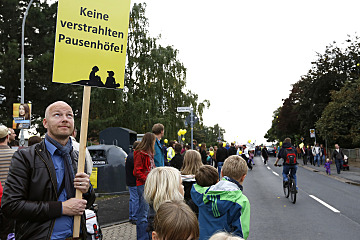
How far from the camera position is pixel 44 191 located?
253 centimetres

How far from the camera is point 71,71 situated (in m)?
3.13

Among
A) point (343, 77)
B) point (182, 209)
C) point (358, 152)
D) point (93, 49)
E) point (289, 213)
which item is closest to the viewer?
point (182, 209)

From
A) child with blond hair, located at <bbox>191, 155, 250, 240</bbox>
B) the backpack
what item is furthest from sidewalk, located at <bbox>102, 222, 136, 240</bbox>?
the backpack

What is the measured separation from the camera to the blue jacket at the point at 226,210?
11.3 feet

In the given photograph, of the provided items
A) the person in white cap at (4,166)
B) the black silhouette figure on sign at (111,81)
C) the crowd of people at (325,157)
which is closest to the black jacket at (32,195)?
the black silhouette figure on sign at (111,81)

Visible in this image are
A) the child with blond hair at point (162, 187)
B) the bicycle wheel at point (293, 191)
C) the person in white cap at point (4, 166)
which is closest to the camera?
the child with blond hair at point (162, 187)

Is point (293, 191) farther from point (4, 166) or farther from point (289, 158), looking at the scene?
point (4, 166)

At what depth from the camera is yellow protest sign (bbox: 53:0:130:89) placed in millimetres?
3086

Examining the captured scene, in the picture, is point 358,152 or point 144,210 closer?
point 144,210

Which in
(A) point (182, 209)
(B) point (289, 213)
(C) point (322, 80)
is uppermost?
(C) point (322, 80)

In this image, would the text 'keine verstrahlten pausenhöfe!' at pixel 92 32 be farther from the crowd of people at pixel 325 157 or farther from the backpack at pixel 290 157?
the crowd of people at pixel 325 157

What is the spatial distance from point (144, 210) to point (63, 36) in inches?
134

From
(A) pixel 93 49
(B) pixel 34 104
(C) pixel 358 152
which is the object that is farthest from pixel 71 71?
(C) pixel 358 152

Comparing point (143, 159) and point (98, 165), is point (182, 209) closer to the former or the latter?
point (143, 159)
